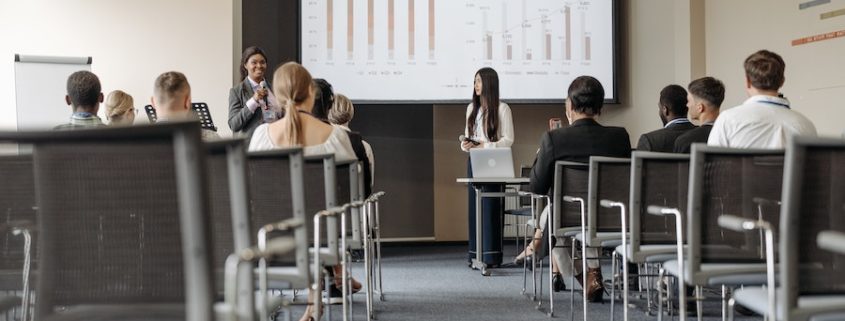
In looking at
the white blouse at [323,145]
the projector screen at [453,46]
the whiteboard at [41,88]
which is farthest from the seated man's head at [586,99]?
the whiteboard at [41,88]

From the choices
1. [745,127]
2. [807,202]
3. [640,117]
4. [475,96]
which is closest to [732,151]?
[807,202]

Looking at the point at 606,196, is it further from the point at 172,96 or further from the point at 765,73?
the point at 172,96

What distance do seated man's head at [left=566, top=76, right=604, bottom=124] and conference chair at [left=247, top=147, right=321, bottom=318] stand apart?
2.31 m

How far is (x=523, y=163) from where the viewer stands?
820cm

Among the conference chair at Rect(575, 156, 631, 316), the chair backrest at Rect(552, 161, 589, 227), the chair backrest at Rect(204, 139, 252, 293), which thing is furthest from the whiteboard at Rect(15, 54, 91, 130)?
the chair backrest at Rect(204, 139, 252, 293)

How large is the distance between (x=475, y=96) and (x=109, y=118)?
2.84 metres

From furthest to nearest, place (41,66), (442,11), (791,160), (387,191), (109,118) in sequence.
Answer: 1. (387,191)
2. (442,11)
3. (41,66)
4. (109,118)
5. (791,160)

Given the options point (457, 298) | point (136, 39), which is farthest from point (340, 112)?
point (136, 39)

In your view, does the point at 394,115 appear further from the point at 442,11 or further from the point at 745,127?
the point at 745,127

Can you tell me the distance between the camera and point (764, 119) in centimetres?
344

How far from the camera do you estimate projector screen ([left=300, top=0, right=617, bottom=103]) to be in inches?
292

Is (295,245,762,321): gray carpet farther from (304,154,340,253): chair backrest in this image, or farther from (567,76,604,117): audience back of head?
(304,154,340,253): chair backrest

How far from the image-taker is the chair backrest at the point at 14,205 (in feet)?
5.28

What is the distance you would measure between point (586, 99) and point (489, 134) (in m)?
1.87
